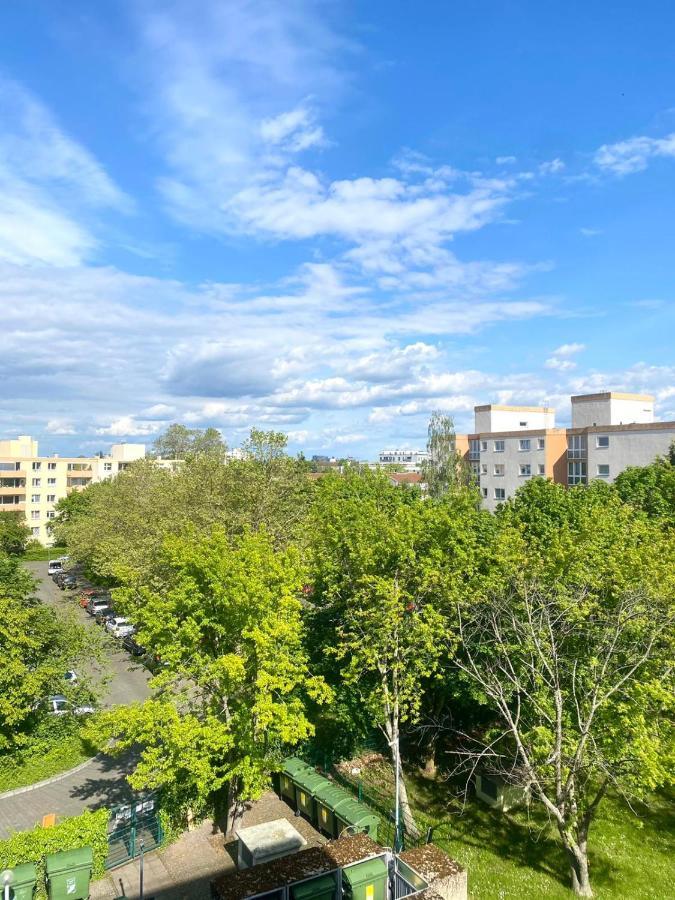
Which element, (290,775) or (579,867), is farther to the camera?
(290,775)

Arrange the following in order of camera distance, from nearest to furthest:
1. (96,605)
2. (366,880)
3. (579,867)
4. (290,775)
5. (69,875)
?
1. (366,880)
2. (69,875)
3. (579,867)
4. (290,775)
5. (96,605)

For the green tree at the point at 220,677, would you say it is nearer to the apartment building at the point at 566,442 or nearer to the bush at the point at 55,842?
the bush at the point at 55,842

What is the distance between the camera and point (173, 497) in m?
34.9

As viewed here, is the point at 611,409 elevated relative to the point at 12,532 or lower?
elevated

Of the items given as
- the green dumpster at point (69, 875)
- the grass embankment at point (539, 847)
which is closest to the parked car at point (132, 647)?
the grass embankment at point (539, 847)

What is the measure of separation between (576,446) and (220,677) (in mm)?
50143

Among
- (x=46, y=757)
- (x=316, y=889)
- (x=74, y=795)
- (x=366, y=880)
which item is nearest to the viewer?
(x=316, y=889)

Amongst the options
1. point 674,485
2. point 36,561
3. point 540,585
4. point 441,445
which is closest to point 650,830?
point 540,585

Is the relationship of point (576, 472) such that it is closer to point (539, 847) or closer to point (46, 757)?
point (539, 847)

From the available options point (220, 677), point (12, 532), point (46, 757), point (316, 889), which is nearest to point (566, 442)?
point (220, 677)

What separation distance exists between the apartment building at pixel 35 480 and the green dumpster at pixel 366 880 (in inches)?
3007

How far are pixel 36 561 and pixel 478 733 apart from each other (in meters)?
73.5

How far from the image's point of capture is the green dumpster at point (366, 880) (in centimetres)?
1327

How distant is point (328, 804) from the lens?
18.5 meters
